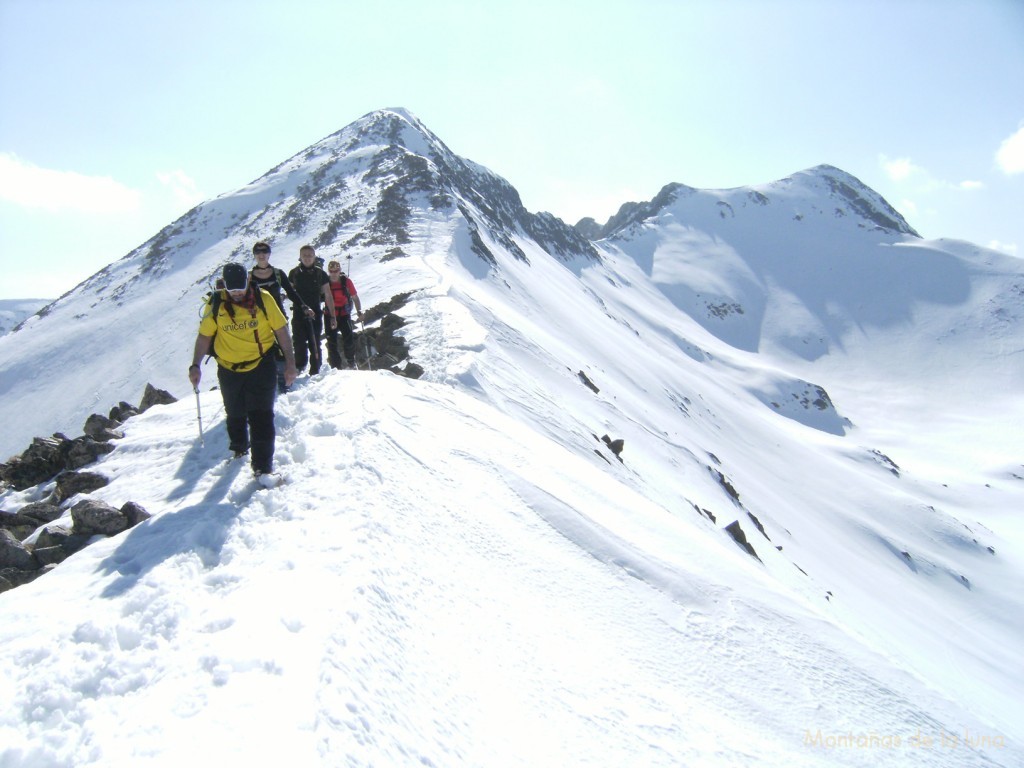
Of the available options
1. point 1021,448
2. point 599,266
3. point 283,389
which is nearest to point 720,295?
point 599,266

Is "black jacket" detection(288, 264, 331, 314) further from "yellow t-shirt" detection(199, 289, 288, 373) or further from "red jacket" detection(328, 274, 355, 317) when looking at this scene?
"yellow t-shirt" detection(199, 289, 288, 373)

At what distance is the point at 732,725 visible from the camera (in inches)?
208

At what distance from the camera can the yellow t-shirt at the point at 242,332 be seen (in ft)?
21.6

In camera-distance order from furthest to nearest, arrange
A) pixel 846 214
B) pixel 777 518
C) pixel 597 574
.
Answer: pixel 846 214, pixel 777 518, pixel 597 574

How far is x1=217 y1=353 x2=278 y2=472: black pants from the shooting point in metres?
6.70

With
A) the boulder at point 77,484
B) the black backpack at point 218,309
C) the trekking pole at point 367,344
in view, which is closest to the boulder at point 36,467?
the boulder at point 77,484

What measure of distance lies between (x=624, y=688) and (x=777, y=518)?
31.6m

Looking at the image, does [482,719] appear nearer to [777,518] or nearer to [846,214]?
[777,518]

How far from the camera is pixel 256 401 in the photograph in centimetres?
675

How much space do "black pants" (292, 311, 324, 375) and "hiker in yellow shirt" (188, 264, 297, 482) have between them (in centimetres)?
458

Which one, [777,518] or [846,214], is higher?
[846,214]

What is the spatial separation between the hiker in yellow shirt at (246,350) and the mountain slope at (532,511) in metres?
0.61

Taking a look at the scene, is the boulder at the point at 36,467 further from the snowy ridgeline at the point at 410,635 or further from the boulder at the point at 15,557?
the boulder at the point at 15,557

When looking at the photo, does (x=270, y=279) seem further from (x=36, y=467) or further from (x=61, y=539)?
(x=61, y=539)
